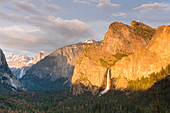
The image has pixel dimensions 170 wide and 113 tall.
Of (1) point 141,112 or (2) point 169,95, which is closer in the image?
(2) point 169,95

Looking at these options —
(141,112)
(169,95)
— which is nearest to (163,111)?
(169,95)

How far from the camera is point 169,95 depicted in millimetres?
179875

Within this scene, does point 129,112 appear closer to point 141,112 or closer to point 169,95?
point 141,112

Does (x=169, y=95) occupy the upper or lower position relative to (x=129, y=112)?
upper

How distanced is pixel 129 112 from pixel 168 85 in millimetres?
46985

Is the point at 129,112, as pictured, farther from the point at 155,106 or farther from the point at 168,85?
the point at 155,106

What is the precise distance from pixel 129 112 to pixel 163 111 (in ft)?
475

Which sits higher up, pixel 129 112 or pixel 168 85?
pixel 168 85

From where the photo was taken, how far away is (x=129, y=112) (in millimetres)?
199250

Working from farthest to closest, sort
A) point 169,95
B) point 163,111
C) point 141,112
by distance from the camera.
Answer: point 141,112
point 169,95
point 163,111

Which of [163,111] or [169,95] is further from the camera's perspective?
[169,95]

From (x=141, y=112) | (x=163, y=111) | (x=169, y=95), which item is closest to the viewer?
(x=163, y=111)

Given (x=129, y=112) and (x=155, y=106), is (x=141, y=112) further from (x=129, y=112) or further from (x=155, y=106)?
(x=155, y=106)

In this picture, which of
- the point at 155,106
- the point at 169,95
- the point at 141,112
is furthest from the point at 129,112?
the point at 155,106
